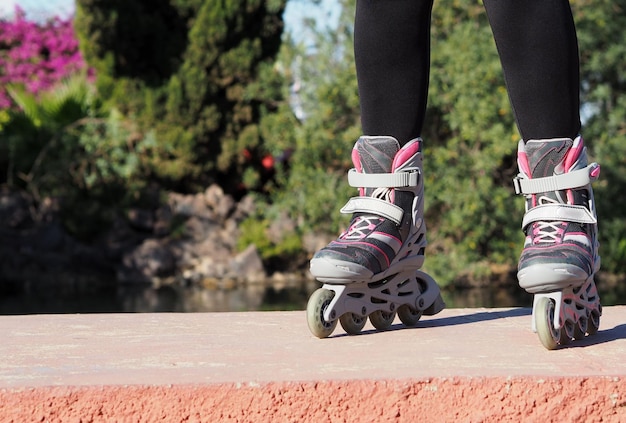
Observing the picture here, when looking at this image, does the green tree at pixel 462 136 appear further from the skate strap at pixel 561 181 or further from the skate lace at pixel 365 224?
the skate strap at pixel 561 181

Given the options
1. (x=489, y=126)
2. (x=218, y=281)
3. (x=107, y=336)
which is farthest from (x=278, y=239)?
(x=107, y=336)

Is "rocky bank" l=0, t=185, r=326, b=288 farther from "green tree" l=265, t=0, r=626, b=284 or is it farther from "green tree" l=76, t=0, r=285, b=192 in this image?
"green tree" l=265, t=0, r=626, b=284

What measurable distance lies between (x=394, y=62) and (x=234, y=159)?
7.21m

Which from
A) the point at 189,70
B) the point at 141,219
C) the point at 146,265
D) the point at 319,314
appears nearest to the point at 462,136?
the point at 189,70

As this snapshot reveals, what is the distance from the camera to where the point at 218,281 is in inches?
334

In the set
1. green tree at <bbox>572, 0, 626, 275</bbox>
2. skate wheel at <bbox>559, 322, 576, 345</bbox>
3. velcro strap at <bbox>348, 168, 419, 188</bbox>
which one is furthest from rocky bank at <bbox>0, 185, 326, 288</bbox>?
skate wheel at <bbox>559, 322, 576, 345</bbox>

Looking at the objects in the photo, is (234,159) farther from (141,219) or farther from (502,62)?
(502,62)

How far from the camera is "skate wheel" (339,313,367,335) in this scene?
1.87 m

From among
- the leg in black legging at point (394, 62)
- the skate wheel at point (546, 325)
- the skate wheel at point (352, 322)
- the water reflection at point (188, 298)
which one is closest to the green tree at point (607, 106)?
the water reflection at point (188, 298)

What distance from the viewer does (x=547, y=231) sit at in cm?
180

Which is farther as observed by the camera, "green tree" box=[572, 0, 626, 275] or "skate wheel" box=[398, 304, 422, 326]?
"green tree" box=[572, 0, 626, 275]

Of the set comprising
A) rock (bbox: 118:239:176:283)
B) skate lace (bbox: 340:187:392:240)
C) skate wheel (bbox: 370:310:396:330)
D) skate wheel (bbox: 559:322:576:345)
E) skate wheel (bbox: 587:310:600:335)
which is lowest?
rock (bbox: 118:239:176:283)

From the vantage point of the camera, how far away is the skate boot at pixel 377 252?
1.84 m

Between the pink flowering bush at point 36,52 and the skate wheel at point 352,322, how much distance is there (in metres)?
9.65
